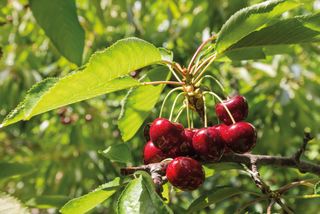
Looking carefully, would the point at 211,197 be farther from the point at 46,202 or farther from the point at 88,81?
the point at 46,202

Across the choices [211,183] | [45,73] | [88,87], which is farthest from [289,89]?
[88,87]

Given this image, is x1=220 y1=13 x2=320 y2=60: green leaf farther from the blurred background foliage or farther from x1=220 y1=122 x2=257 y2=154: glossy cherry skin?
the blurred background foliage

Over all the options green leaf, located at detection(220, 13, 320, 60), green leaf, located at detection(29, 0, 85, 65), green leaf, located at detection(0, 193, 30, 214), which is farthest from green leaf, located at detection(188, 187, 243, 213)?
green leaf, located at detection(29, 0, 85, 65)

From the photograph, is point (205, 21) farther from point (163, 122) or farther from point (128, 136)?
point (163, 122)

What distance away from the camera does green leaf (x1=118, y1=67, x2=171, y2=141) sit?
1.49 meters

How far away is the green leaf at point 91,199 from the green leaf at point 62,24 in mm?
699

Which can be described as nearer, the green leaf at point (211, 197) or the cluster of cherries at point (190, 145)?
the cluster of cherries at point (190, 145)

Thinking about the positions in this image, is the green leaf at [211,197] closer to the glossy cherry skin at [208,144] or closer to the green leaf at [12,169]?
the glossy cherry skin at [208,144]

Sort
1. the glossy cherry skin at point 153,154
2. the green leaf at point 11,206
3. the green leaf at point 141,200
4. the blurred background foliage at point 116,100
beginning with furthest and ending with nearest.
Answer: the blurred background foliage at point 116,100 < the glossy cherry skin at point 153,154 < the green leaf at point 11,206 < the green leaf at point 141,200

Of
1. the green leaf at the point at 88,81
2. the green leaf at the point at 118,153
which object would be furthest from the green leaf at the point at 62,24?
the green leaf at the point at 88,81

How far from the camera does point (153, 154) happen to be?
128cm

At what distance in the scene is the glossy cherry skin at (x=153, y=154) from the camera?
1.27 meters

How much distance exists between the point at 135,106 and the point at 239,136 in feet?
1.38

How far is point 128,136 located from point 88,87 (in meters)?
0.49
